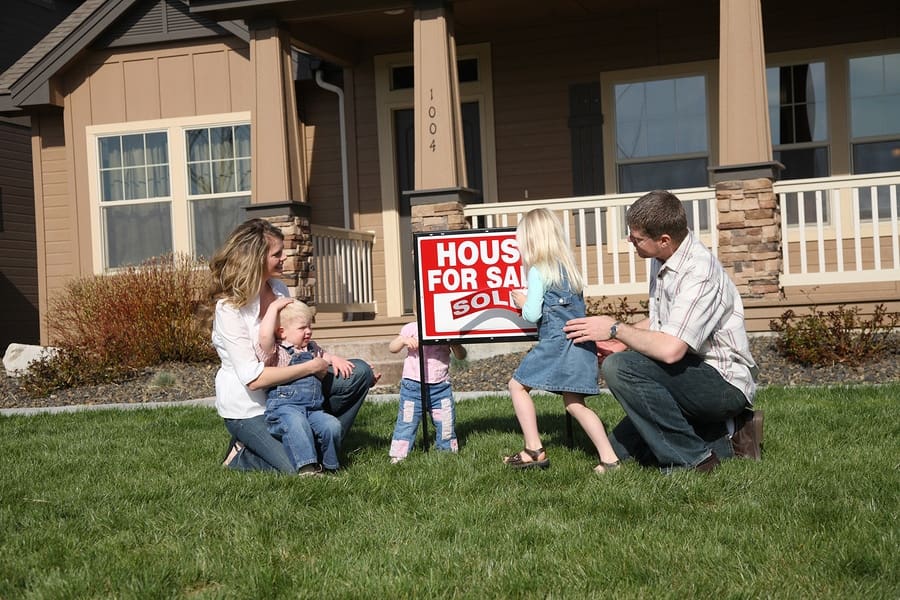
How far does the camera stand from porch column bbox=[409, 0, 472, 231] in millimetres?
10922

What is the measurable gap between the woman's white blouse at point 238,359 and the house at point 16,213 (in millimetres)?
13963

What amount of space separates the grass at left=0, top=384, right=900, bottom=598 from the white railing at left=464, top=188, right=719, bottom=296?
4458 mm

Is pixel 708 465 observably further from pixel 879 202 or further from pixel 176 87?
pixel 176 87

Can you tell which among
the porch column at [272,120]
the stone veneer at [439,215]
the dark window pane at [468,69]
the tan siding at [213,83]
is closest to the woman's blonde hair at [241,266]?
the stone veneer at [439,215]

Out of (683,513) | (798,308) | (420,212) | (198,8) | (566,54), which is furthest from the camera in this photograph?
(566,54)

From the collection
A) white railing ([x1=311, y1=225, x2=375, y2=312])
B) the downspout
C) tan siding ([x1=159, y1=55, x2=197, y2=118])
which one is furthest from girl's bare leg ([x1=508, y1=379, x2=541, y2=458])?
tan siding ([x1=159, y1=55, x2=197, y2=118])

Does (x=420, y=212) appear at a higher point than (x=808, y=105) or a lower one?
lower

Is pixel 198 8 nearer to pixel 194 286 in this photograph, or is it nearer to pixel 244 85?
pixel 244 85

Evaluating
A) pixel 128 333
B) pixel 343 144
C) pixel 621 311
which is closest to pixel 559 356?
pixel 621 311

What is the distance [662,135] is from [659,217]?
813cm

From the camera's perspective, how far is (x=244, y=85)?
13883mm

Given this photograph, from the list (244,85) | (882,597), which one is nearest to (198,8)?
(244,85)

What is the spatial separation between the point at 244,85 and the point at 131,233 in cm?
258

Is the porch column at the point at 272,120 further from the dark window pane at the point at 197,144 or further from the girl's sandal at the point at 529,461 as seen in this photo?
the girl's sandal at the point at 529,461
